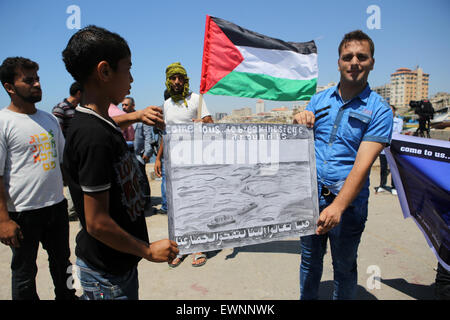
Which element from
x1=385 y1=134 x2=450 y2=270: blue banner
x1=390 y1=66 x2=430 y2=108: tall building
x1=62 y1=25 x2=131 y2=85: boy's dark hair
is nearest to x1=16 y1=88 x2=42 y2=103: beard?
x1=62 y1=25 x2=131 y2=85: boy's dark hair

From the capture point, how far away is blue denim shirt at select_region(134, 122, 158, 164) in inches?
208

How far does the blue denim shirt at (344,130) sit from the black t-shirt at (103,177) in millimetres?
A: 1335

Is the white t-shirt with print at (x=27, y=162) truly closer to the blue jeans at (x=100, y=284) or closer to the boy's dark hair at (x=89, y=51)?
the blue jeans at (x=100, y=284)

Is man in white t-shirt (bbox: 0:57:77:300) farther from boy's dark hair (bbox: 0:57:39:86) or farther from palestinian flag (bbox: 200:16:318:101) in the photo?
palestinian flag (bbox: 200:16:318:101)

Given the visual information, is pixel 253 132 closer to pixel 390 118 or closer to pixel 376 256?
pixel 390 118

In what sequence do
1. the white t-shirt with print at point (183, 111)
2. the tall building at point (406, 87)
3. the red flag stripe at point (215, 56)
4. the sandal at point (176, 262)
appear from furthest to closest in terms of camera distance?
the tall building at point (406, 87), the white t-shirt with print at point (183, 111), the sandal at point (176, 262), the red flag stripe at point (215, 56)

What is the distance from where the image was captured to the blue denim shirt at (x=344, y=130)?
71.3 inches

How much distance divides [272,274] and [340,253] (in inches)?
49.3

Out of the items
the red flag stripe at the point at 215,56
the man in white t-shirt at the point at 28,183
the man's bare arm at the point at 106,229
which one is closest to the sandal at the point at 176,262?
the man in white t-shirt at the point at 28,183

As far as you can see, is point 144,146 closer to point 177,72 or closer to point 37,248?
point 177,72

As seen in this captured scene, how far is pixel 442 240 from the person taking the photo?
225 centimetres

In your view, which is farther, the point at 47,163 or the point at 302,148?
the point at 47,163
